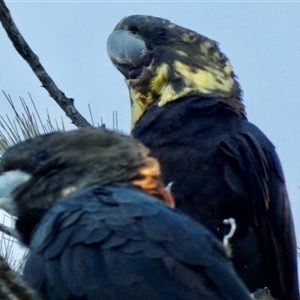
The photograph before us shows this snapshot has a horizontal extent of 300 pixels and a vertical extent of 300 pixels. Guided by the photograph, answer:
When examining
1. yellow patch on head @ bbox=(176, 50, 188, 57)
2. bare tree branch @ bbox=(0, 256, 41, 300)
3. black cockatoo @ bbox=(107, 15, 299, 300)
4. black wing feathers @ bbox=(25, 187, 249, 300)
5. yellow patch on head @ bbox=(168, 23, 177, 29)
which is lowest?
black cockatoo @ bbox=(107, 15, 299, 300)

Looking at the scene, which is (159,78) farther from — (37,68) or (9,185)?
(9,185)

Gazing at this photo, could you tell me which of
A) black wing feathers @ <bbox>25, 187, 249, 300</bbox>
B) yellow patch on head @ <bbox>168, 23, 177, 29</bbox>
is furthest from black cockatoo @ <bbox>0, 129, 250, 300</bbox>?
yellow patch on head @ <bbox>168, 23, 177, 29</bbox>

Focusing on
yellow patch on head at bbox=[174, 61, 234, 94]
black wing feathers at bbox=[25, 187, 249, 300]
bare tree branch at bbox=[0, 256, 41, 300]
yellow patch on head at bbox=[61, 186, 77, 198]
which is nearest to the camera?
bare tree branch at bbox=[0, 256, 41, 300]

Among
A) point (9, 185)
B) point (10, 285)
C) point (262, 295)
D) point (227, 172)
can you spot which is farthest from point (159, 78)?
point (10, 285)

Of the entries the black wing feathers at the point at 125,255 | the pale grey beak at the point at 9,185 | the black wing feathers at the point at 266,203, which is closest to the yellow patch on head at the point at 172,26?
the black wing feathers at the point at 266,203

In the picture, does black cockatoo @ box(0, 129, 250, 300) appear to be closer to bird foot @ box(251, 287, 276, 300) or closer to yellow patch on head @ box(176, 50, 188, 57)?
bird foot @ box(251, 287, 276, 300)

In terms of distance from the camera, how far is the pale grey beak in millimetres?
2543

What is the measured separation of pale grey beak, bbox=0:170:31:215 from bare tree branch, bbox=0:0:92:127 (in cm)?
66

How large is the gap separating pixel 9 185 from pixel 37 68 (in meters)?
0.75

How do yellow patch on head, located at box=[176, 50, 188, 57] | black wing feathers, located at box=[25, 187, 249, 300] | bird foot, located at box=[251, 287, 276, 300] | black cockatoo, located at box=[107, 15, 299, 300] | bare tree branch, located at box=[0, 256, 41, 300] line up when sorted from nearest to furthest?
bare tree branch, located at box=[0, 256, 41, 300]
black wing feathers, located at box=[25, 187, 249, 300]
bird foot, located at box=[251, 287, 276, 300]
black cockatoo, located at box=[107, 15, 299, 300]
yellow patch on head, located at box=[176, 50, 188, 57]

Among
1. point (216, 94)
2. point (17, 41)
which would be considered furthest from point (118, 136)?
point (216, 94)

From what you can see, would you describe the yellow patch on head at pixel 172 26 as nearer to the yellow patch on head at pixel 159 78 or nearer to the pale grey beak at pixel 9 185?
the yellow patch on head at pixel 159 78

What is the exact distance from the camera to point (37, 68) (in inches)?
Result: 126

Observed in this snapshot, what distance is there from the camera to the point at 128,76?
390 centimetres
